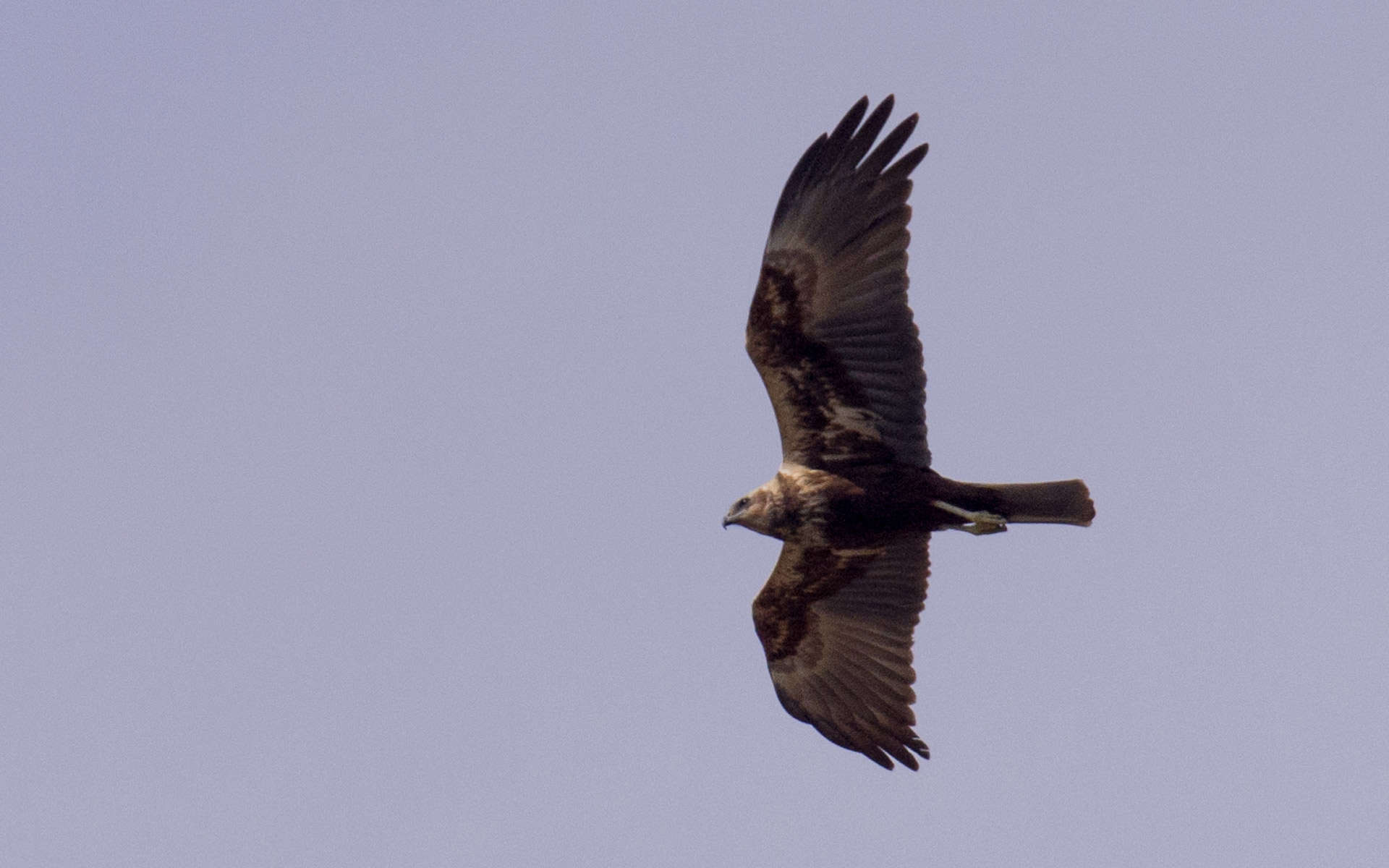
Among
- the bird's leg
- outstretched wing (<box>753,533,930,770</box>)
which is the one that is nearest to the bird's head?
outstretched wing (<box>753,533,930,770</box>)

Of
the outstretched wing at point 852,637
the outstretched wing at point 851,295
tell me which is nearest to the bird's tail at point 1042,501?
the outstretched wing at point 851,295

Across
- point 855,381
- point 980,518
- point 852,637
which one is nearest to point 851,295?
point 855,381

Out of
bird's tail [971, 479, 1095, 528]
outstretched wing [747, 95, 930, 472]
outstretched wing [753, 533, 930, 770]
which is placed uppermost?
outstretched wing [747, 95, 930, 472]

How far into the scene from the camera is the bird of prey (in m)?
14.2

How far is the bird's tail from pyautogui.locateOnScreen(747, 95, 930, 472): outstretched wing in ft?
1.92

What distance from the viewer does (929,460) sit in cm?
1453

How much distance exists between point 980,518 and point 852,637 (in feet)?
5.99

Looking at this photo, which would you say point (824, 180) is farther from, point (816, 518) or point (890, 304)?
point (816, 518)

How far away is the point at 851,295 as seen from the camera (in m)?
14.2

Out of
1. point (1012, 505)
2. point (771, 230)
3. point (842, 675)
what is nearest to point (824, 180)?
point (771, 230)

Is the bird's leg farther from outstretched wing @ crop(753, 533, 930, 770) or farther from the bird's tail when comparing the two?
outstretched wing @ crop(753, 533, 930, 770)

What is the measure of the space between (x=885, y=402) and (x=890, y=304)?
74cm

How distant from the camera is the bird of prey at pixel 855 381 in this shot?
14219 millimetres

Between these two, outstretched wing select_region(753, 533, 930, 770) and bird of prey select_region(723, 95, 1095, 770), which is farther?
outstretched wing select_region(753, 533, 930, 770)
